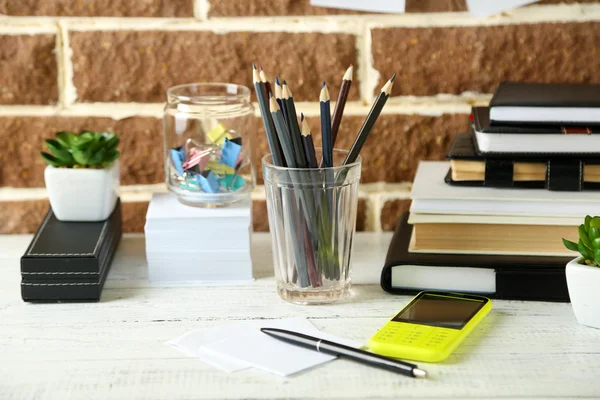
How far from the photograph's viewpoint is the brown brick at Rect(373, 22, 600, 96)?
1.06 meters

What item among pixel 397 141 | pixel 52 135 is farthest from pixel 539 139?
pixel 52 135

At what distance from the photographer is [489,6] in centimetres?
105

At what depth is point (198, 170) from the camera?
37.6 inches

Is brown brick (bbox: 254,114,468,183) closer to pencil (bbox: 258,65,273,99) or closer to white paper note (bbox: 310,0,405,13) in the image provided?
white paper note (bbox: 310,0,405,13)

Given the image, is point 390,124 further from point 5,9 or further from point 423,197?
point 5,9

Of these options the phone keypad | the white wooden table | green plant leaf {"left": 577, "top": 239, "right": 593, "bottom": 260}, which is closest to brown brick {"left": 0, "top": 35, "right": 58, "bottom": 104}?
the white wooden table

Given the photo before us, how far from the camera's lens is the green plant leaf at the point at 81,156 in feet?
3.14

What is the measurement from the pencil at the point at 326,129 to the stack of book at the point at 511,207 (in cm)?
11

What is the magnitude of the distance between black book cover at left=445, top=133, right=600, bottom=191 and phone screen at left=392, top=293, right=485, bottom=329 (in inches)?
6.0

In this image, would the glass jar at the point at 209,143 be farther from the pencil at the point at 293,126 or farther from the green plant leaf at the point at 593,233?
the green plant leaf at the point at 593,233

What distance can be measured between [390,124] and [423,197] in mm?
235

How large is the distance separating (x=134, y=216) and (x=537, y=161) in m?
0.55

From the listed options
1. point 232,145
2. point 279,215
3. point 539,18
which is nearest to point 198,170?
point 232,145

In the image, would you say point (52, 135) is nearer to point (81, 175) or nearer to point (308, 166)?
point (81, 175)
